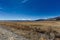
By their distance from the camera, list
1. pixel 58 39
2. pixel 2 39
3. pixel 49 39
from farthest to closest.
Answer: pixel 58 39
pixel 49 39
pixel 2 39

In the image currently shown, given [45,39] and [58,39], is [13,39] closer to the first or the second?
[45,39]

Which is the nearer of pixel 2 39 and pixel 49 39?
pixel 2 39

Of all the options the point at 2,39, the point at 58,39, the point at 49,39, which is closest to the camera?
the point at 2,39

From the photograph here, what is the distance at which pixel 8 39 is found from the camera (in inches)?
542

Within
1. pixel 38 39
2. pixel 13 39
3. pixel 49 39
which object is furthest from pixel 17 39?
pixel 49 39

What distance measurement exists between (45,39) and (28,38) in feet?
4.49

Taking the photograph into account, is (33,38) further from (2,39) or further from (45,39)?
(2,39)

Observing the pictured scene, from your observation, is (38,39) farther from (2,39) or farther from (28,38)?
(2,39)

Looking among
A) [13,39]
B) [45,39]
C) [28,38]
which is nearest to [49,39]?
[45,39]

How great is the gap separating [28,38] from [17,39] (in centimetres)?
109

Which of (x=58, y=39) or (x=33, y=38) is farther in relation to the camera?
(x=58, y=39)

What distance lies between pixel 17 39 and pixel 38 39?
60.7 inches

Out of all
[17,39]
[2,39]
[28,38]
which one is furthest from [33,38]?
[2,39]

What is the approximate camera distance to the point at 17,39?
1424 cm
